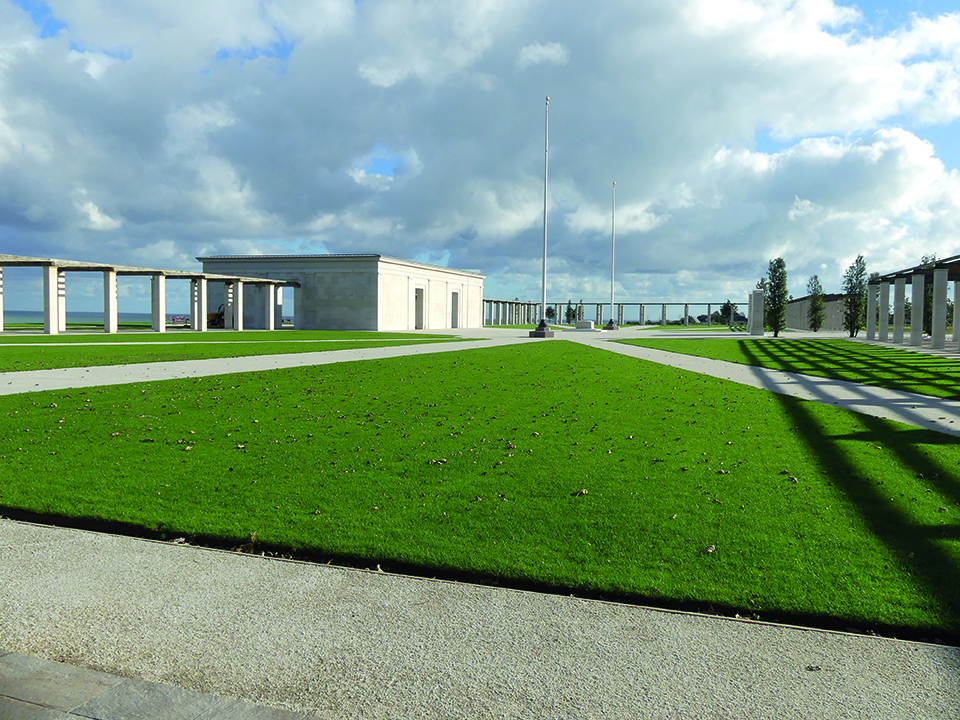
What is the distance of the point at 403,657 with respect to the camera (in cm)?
337

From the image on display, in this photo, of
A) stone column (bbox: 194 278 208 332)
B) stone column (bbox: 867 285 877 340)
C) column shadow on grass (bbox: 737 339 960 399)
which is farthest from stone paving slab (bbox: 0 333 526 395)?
stone column (bbox: 867 285 877 340)

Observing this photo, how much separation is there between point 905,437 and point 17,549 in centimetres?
1050

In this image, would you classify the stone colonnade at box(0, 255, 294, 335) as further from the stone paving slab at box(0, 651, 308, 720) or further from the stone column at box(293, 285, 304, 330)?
the stone paving slab at box(0, 651, 308, 720)

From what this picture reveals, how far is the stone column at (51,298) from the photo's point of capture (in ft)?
132

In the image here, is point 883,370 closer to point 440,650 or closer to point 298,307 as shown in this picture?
point 440,650

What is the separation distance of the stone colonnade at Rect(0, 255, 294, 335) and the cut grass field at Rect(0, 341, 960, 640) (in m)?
34.8

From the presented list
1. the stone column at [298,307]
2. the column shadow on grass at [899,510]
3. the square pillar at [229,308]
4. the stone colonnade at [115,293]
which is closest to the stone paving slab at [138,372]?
the column shadow on grass at [899,510]

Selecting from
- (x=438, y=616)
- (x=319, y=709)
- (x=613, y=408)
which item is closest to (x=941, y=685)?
(x=438, y=616)

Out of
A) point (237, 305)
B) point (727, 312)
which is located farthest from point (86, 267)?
point (727, 312)

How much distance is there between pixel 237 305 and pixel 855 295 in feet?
181

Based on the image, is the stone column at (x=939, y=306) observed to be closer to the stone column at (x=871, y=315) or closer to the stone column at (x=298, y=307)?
the stone column at (x=871, y=315)

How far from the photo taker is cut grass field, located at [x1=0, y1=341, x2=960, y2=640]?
4500 millimetres

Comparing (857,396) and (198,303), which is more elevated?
(198,303)

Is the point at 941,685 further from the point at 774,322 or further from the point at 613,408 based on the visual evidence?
the point at 774,322
